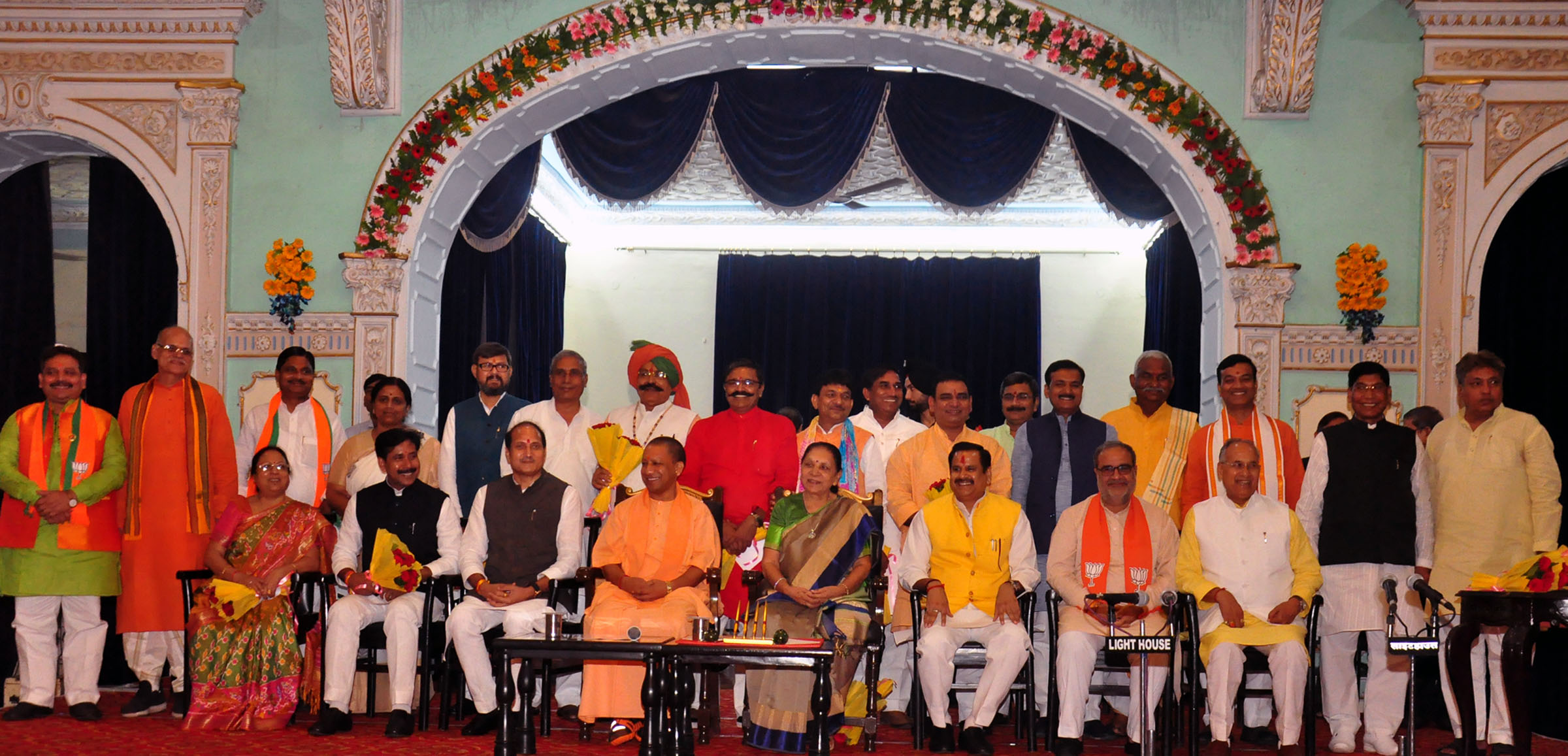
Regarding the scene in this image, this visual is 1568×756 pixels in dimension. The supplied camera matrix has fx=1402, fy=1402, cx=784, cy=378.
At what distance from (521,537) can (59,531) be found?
1.98 metres

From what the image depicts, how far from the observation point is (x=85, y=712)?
5.79 metres

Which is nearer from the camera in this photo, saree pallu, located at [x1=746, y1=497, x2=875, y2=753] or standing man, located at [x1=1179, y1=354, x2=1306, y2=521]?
saree pallu, located at [x1=746, y1=497, x2=875, y2=753]

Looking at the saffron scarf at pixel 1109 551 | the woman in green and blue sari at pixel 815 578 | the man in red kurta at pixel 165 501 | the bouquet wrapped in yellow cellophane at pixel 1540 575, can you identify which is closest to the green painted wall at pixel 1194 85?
the man in red kurta at pixel 165 501

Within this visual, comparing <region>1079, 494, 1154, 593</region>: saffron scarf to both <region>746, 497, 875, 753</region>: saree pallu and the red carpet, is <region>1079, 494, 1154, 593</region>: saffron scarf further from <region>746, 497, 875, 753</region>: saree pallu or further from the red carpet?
<region>746, 497, 875, 753</region>: saree pallu

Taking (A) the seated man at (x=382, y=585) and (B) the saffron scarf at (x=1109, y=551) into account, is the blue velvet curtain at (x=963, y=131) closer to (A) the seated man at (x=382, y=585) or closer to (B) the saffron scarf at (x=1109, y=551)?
(B) the saffron scarf at (x=1109, y=551)

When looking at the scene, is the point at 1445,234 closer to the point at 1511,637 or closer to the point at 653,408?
the point at 1511,637

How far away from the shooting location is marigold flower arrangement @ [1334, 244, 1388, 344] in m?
6.84

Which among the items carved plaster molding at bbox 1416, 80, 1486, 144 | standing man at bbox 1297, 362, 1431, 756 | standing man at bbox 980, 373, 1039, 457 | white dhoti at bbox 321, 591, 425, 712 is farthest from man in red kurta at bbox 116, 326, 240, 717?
carved plaster molding at bbox 1416, 80, 1486, 144

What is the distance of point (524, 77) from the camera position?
285 inches

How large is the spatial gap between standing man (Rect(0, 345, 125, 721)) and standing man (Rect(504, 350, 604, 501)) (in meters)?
1.70

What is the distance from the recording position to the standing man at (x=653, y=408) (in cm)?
651

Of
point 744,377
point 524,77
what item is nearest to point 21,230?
point 524,77

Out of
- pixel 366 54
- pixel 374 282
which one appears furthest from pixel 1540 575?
pixel 366 54

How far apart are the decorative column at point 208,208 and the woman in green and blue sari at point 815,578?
3310 millimetres
